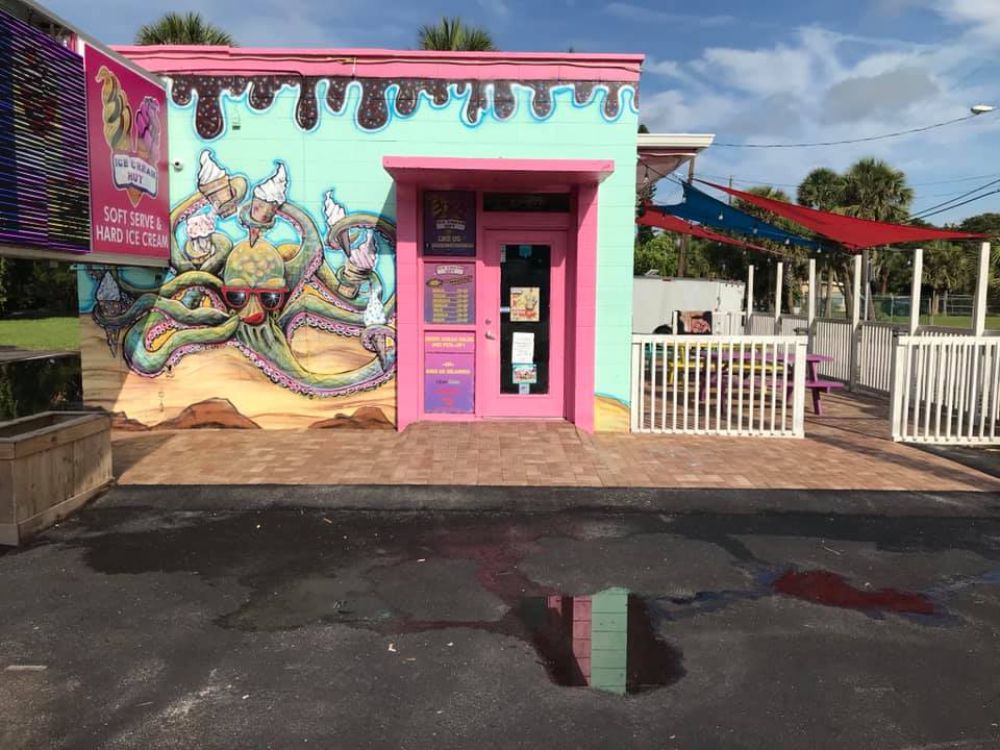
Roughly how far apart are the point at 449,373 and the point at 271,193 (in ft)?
9.41

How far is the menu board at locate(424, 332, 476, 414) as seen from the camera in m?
8.92

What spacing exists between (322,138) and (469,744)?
23.4 ft

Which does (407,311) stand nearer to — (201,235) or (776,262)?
(201,235)

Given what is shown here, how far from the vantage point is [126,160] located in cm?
768

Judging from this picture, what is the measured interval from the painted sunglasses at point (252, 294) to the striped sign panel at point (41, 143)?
73.1 inches

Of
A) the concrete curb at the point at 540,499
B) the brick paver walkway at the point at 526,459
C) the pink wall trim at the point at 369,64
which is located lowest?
the concrete curb at the point at 540,499

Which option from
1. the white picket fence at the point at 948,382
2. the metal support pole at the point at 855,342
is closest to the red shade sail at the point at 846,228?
the metal support pole at the point at 855,342

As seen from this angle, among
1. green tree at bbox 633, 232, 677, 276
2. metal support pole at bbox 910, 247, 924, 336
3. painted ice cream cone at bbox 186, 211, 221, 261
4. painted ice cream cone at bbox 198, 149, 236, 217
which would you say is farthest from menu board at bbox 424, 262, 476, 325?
green tree at bbox 633, 232, 677, 276

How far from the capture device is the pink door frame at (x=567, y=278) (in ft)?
27.8

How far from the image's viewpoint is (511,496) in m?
6.45

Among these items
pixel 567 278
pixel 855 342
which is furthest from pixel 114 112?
pixel 855 342

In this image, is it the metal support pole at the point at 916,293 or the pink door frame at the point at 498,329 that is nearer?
the pink door frame at the point at 498,329

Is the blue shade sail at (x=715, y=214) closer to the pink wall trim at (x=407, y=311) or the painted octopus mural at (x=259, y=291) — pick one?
the pink wall trim at (x=407, y=311)

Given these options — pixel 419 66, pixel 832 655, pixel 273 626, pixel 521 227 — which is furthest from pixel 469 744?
pixel 419 66
